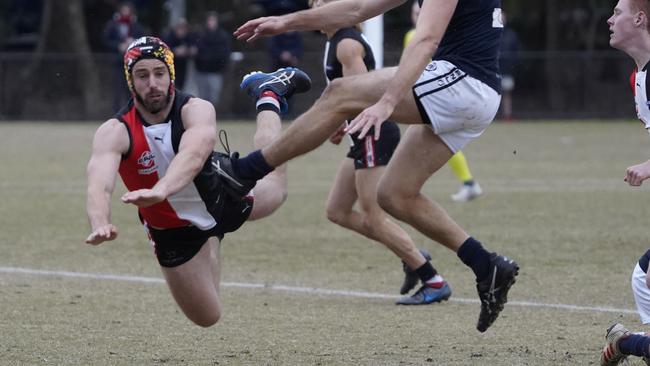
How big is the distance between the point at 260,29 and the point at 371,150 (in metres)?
2.16

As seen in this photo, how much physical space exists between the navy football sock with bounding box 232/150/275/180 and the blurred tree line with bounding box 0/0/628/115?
2293 cm

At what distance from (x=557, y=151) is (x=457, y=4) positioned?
49.1 ft

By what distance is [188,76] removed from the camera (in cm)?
2947

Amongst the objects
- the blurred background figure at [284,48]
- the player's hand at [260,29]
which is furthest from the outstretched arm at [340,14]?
the blurred background figure at [284,48]

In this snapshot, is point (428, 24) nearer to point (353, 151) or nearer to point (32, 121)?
Answer: point (353, 151)

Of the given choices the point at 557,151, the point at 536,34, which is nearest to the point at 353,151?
the point at 557,151

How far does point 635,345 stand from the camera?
5.97 m

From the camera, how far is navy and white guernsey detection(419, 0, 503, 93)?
22.6 ft

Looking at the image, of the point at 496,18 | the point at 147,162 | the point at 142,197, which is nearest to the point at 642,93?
the point at 496,18

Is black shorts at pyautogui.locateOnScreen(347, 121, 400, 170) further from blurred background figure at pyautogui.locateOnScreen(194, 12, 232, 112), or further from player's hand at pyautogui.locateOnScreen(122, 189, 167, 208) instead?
blurred background figure at pyautogui.locateOnScreen(194, 12, 232, 112)

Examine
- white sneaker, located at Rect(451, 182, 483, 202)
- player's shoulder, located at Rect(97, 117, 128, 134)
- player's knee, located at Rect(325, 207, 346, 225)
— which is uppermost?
player's shoulder, located at Rect(97, 117, 128, 134)

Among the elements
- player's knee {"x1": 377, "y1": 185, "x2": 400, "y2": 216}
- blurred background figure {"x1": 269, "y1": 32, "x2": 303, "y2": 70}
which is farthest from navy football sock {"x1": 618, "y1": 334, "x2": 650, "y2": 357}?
blurred background figure {"x1": 269, "y1": 32, "x2": 303, "y2": 70}

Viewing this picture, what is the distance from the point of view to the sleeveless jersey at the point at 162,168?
639 cm

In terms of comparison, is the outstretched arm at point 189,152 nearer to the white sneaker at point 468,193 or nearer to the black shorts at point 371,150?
the black shorts at point 371,150
